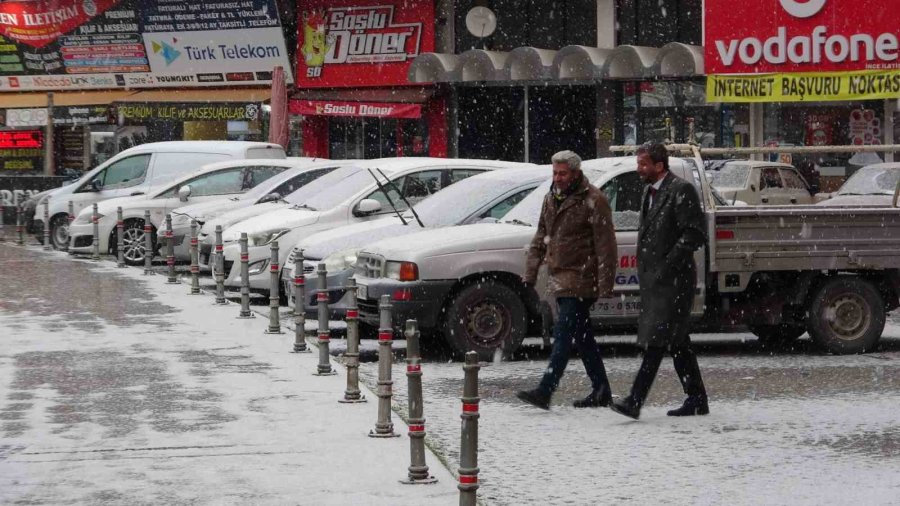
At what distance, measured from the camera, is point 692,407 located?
9945mm

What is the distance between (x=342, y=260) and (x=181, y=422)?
459 centimetres

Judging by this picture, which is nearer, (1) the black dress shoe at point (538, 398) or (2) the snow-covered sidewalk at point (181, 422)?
(2) the snow-covered sidewalk at point (181, 422)

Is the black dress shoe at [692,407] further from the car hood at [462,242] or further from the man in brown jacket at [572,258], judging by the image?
the car hood at [462,242]

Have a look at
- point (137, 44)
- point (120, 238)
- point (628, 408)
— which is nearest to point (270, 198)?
point (120, 238)

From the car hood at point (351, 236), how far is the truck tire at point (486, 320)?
196 cm

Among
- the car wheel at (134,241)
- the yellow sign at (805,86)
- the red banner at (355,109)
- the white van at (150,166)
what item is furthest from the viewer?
the red banner at (355,109)

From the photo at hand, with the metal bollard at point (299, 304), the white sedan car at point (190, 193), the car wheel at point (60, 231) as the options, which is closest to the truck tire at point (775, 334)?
the metal bollard at point (299, 304)

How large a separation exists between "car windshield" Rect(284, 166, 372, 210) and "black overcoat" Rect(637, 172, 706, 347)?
26.6 feet

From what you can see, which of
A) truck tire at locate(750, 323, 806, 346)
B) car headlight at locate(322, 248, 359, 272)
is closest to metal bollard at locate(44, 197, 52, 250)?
car headlight at locate(322, 248, 359, 272)

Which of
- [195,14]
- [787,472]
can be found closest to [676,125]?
[195,14]

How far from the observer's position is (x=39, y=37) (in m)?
41.0

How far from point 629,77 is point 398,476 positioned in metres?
24.3

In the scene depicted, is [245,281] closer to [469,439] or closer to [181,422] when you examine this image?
[181,422]

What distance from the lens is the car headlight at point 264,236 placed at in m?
17.2
